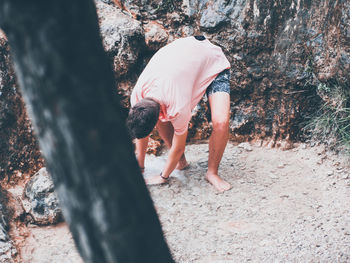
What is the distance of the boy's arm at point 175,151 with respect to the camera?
8.92 ft

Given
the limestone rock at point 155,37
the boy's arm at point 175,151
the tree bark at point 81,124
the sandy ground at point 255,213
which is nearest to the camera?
the tree bark at point 81,124

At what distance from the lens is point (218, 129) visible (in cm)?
288

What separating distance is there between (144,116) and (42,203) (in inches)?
47.1

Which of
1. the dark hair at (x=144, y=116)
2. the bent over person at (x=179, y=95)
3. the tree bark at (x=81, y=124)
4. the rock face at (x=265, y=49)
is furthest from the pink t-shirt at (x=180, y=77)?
the tree bark at (x=81, y=124)

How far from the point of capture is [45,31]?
0.84 m

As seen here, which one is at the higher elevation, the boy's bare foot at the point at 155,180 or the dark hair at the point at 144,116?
the dark hair at the point at 144,116

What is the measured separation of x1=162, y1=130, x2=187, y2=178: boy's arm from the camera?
2.72 m

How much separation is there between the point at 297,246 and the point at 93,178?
1.84 meters

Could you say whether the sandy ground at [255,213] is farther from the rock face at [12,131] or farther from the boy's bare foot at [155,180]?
the rock face at [12,131]

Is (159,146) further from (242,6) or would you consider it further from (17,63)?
(17,63)

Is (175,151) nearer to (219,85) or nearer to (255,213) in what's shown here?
(219,85)

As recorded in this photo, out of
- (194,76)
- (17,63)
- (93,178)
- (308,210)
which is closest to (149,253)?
(93,178)

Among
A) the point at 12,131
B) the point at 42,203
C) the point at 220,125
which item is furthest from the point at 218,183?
the point at 12,131

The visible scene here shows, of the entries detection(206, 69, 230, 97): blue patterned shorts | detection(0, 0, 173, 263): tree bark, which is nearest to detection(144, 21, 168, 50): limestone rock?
detection(206, 69, 230, 97): blue patterned shorts
